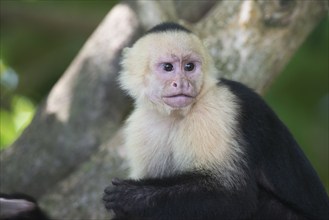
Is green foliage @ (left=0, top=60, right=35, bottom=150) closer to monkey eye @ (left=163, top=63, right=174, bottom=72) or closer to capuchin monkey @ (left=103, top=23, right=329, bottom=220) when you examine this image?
capuchin monkey @ (left=103, top=23, right=329, bottom=220)

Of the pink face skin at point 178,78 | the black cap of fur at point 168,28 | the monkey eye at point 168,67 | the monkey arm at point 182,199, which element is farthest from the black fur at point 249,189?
the black cap of fur at point 168,28

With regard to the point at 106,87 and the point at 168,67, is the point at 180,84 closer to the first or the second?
the point at 168,67

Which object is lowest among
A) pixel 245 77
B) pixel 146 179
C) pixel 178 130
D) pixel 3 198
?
pixel 3 198

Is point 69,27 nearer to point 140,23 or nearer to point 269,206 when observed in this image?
point 140,23

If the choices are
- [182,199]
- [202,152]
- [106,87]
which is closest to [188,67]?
[202,152]

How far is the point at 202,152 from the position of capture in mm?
4301

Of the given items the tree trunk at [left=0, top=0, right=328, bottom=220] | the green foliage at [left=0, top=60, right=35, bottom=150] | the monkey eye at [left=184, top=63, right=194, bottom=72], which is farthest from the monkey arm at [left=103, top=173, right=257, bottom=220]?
the green foliage at [left=0, top=60, right=35, bottom=150]

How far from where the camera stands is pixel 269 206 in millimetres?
4387

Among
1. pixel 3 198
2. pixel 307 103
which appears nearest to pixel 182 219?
pixel 3 198

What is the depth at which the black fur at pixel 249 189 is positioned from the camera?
412 centimetres

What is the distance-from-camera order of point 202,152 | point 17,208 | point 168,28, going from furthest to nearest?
point 17,208 → point 168,28 → point 202,152

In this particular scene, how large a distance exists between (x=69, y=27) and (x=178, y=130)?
3.35 metres

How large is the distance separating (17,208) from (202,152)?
130 centimetres

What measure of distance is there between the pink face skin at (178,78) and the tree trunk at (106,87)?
981 millimetres
